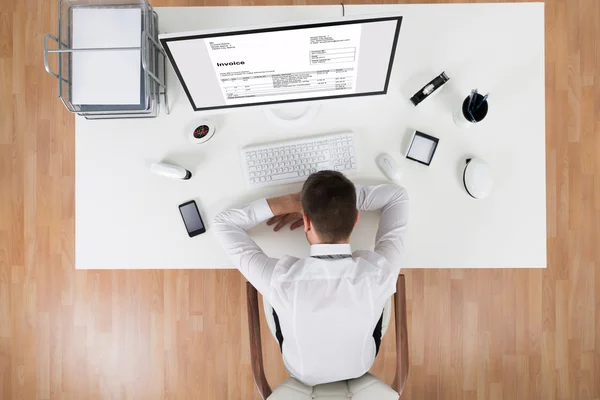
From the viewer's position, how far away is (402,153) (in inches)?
53.4

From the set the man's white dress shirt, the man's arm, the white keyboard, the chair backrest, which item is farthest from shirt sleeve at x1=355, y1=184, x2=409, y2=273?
the chair backrest

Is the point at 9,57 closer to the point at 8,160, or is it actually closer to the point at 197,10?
the point at 8,160

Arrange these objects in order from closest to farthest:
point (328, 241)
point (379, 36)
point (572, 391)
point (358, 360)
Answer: point (379, 36) → point (328, 241) → point (358, 360) → point (572, 391)

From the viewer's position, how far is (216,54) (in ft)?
3.27

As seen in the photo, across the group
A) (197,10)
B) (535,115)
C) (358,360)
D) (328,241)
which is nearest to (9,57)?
(197,10)

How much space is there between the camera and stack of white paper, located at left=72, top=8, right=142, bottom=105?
47.2 inches

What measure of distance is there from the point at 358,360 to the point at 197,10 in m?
1.23

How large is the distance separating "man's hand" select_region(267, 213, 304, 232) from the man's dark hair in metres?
0.18

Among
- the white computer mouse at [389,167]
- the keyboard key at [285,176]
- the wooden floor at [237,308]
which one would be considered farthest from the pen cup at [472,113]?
the wooden floor at [237,308]

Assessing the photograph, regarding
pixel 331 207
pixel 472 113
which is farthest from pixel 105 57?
pixel 472 113

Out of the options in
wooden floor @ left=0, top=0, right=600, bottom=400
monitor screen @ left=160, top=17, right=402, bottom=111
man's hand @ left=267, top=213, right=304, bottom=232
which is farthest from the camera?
wooden floor @ left=0, top=0, right=600, bottom=400

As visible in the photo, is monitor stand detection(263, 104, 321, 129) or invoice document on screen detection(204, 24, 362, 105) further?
monitor stand detection(263, 104, 321, 129)

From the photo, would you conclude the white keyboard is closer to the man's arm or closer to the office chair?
the man's arm

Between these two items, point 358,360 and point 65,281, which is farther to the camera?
point 65,281
